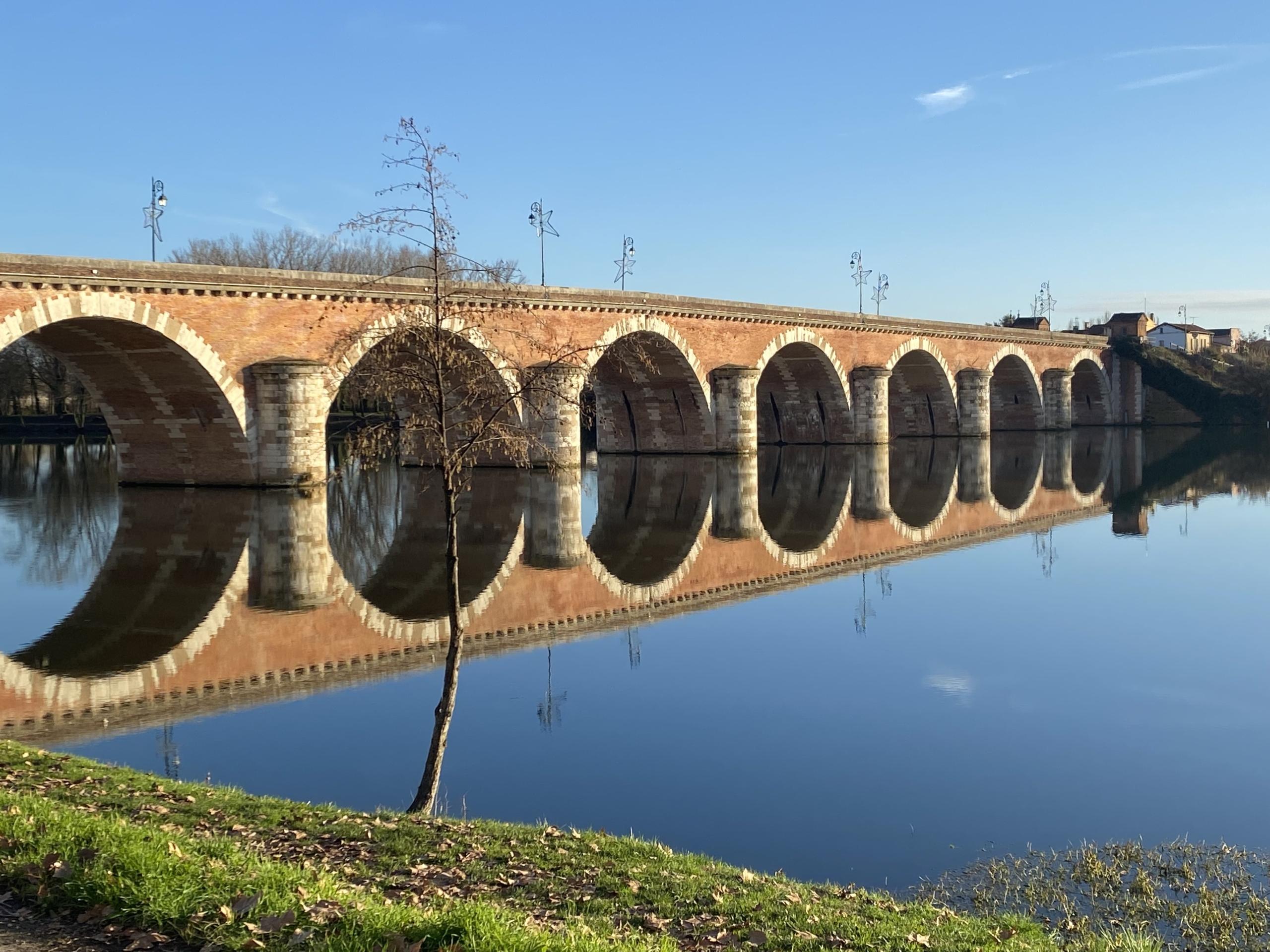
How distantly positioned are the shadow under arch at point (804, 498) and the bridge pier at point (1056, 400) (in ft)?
87.6

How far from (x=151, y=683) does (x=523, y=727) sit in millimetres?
4151

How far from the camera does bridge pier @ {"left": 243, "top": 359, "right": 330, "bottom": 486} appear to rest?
95.8ft

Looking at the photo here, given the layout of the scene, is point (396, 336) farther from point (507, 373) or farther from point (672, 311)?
point (672, 311)

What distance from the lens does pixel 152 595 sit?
56.0 feet

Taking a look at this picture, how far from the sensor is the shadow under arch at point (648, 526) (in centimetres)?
1897

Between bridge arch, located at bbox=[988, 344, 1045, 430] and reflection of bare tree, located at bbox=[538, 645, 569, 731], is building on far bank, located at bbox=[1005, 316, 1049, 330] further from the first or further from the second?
reflection of bare tree, located at bbox=[538, 645, 569, 731]

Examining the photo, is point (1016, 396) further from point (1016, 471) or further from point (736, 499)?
point (736, 499)

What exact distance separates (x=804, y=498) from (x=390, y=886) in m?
25.9

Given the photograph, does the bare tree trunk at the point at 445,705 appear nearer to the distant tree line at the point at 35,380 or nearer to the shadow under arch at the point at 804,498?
the shadow under arch at the point at 804,498

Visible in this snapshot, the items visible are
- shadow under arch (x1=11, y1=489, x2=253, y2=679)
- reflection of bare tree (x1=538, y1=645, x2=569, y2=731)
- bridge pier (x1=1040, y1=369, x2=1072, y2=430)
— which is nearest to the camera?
reflection of bare tree (x1=538, y1=645, x2=569, y2=731)

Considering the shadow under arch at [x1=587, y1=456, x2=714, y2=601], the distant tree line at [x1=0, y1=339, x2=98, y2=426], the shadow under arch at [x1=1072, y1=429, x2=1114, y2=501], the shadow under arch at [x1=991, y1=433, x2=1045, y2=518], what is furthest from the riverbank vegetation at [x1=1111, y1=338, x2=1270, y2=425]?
the distant tree line at [x1=0, y1=339, x2=98, y2=426]

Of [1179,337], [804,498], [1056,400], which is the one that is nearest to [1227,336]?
[1179,337]

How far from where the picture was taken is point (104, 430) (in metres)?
66.0

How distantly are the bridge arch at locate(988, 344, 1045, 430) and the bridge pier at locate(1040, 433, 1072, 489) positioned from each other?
135 inches
